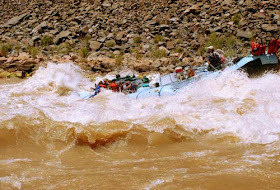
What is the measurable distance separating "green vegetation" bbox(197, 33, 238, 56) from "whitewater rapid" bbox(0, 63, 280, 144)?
22.8ft

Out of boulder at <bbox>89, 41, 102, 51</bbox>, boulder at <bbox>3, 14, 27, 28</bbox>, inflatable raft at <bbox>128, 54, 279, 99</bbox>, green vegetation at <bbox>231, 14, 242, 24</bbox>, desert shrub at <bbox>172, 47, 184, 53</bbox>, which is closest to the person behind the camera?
inflatable raft at <bbox>128, 54, 279, 99</bbox>

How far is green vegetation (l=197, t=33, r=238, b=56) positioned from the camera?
653 inches

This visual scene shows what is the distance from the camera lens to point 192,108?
813 cm

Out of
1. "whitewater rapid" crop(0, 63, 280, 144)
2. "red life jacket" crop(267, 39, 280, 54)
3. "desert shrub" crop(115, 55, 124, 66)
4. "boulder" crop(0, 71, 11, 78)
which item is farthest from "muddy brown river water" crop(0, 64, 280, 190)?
"desert shrub" crop(115, 55, 124, 66)

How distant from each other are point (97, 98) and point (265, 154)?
5.76 meters

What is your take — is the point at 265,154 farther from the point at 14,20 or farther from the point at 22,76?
the point at 14,20

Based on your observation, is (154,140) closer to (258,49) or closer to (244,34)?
(258,49)

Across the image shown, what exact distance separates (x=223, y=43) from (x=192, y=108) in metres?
9.97

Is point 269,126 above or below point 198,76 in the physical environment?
below

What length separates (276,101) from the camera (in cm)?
782

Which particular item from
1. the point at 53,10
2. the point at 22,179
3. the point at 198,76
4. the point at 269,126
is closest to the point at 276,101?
the point at 269,126

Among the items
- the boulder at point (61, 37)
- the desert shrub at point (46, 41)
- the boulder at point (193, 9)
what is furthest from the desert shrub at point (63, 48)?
the boulder at point (193, 9)

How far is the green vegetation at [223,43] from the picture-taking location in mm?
16589

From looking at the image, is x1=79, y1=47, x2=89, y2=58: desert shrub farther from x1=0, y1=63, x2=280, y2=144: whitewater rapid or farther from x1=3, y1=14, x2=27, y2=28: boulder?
x1=3, y1=14, x2=27, y2=28: boulder
